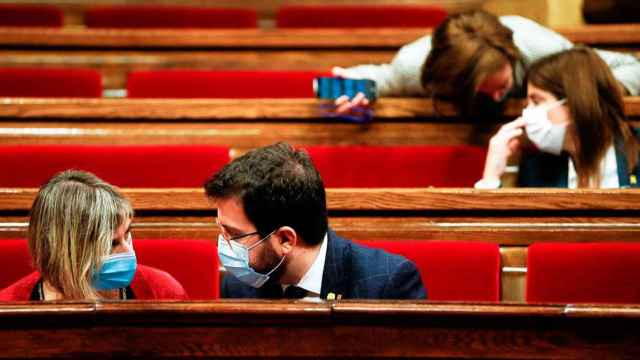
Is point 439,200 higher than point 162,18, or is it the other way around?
point 162,18

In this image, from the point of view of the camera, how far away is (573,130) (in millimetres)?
792

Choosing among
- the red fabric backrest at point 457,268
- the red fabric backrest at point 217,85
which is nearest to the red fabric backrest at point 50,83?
the red fabric backrest at point 217,85

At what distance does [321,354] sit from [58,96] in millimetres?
607

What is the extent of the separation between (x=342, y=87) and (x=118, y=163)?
19 centimetres

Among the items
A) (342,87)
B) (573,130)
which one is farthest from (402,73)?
(573,130)

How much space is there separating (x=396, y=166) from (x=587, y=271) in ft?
0.71

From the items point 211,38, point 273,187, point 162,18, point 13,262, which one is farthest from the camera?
point 162,18

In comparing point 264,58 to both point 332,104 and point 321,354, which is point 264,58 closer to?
point 332,104

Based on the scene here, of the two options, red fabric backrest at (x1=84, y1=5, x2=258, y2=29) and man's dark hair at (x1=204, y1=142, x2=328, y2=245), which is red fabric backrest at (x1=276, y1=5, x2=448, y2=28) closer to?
red fabric backrest at (x1=84, y1=5, x2=258, y2=29)

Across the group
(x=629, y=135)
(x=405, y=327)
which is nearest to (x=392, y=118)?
(x=629, y=135)

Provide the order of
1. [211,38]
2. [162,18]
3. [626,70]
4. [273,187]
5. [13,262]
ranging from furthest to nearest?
[162,18] → [211,38] → [626,70] → [13,262] → [273,187]

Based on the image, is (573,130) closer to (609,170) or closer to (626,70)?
(609,170)

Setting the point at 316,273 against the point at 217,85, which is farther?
the point at 217,85

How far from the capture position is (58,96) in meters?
1.00
